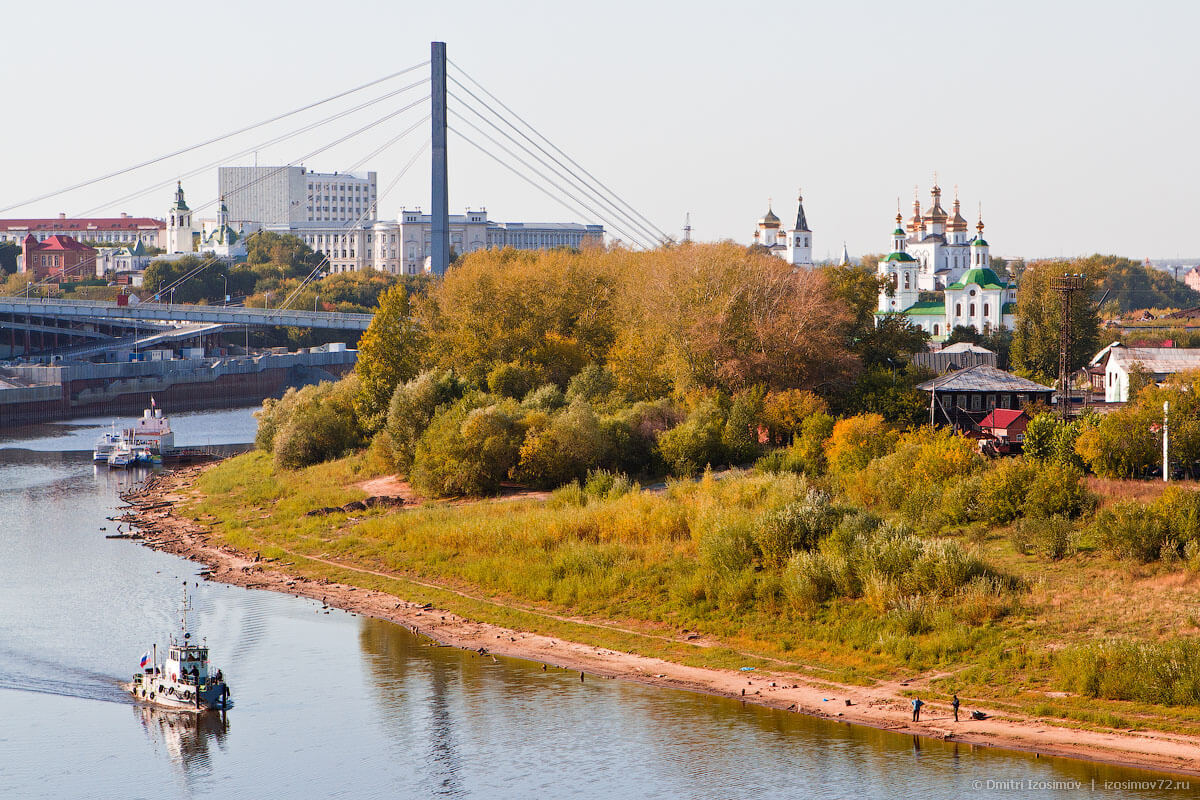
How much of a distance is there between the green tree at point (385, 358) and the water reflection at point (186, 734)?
83.2 feet

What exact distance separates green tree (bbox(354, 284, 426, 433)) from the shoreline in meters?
13.5

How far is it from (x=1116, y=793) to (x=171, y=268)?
118573 millimetres

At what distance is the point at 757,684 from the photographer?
82.5 feet

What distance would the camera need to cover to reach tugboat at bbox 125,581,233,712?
24.4 metres

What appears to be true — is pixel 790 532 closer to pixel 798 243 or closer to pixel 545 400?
pixel 545 400

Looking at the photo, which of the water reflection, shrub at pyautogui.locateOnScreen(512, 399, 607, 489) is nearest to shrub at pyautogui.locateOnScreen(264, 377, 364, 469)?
shrub at pyautogui.locateOnScreen(512, 399, 607, 489)

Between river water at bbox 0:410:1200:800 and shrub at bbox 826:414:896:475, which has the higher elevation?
shrub at bbox 826:414:896:475

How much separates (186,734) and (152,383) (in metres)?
68.9

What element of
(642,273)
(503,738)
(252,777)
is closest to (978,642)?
(503,738)

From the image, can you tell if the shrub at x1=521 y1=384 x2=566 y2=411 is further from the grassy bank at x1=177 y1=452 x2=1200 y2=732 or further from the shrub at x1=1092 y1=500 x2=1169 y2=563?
the shrub at x1=1092 y1=500 x2=1169 y2=563

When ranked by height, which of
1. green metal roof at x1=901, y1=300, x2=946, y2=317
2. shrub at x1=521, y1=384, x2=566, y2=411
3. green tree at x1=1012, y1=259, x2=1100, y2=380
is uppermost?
green metal roof at x1=901, y1=300, x2=946, y2=317

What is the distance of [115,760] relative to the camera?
2205cm

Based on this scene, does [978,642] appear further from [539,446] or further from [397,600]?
[539,446]

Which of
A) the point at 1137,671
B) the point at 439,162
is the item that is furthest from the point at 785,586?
the point at 439,162
